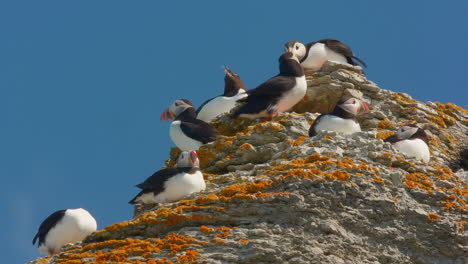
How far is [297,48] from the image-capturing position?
1794 cm

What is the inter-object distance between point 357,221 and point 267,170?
5.82ft

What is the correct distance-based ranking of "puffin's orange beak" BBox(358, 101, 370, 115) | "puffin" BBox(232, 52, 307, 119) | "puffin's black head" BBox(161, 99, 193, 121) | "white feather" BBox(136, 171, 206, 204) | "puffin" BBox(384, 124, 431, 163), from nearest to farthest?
"white feather" BBox(136, 171, 206, 204)
"puffin" BBox(384, 124, 431, 163)
"puffin's orange beak" BBox(358, 101, 370, 115)
"puffin" BBox(232, 52, 307, 119)
"puffin's black head" BBox(161, 99, 193, 121)

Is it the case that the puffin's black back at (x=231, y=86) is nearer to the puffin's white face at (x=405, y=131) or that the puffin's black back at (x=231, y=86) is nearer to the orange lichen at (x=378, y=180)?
the puffin's white face at (x=405, y=131)

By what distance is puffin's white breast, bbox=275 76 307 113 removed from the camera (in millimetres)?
15773

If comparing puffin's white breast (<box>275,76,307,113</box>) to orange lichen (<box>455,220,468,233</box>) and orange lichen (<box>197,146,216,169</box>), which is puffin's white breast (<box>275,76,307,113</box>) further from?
orange lichen (<box>455,220,468,233</box>)

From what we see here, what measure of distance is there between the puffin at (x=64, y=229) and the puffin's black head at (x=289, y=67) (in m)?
4.88

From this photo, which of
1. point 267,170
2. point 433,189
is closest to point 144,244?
point 267,170

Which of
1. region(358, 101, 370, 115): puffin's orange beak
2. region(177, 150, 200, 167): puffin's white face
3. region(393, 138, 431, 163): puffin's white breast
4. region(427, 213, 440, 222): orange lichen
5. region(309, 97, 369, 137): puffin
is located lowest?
region(427, 213, 440, 222): orange lichen

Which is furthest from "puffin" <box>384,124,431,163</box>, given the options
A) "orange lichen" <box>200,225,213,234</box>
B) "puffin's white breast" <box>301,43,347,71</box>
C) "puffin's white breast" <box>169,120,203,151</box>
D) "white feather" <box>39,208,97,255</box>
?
"white feather" <box>39,208,97,255</box>

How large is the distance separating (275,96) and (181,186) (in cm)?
380

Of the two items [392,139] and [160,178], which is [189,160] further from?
[392,139]

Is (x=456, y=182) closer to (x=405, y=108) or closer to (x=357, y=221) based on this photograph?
(x=357, y=221)

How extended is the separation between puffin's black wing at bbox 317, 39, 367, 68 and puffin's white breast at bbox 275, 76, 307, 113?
2.65 m

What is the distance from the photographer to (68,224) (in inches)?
500
